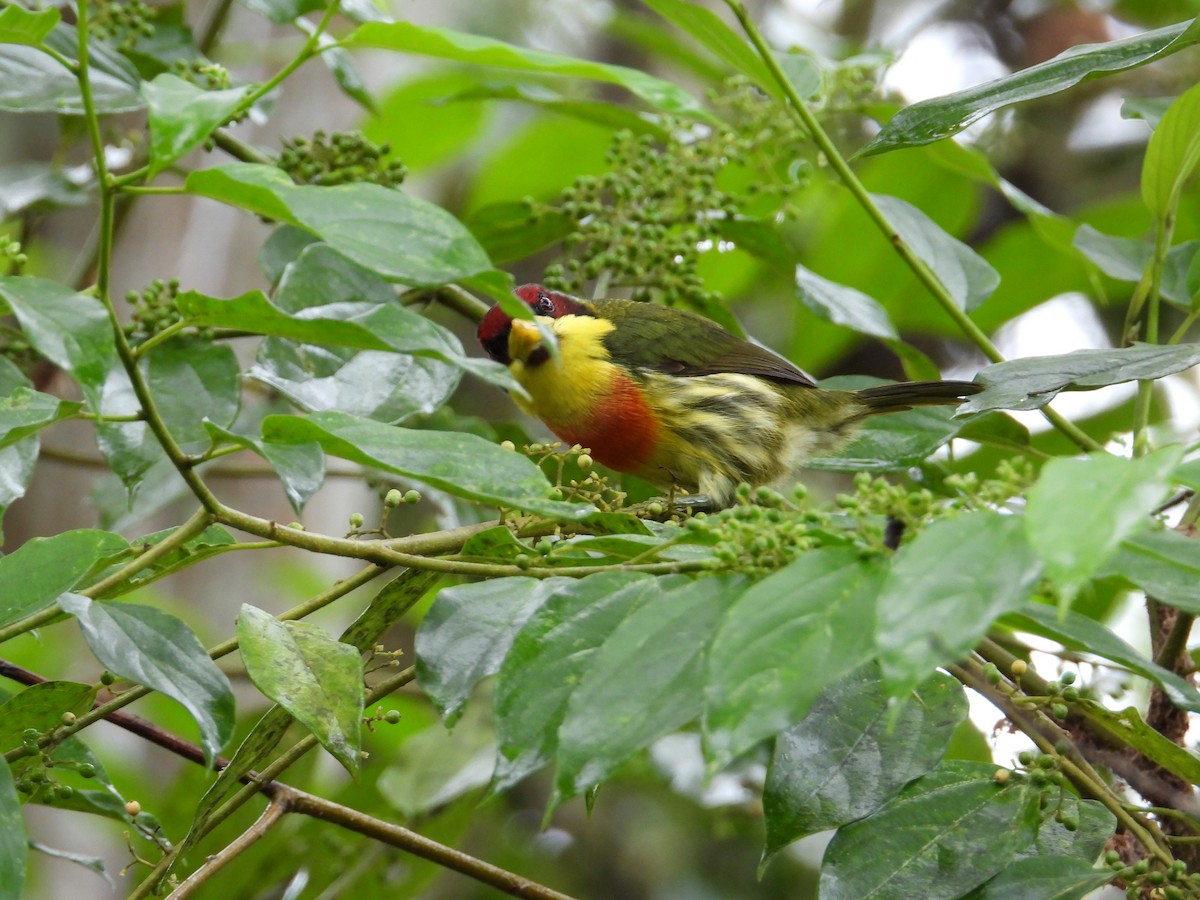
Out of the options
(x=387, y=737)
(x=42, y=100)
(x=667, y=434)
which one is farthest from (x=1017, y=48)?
(x=42, y=100)

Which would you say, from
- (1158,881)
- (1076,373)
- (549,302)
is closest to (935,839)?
(1158,881)

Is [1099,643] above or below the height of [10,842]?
above

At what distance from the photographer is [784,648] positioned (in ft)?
3.32

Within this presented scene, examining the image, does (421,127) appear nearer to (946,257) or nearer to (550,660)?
(946,257)

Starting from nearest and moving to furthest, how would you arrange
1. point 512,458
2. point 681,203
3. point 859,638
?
1. point 859,638
2. point 512,458
3. point 681,203

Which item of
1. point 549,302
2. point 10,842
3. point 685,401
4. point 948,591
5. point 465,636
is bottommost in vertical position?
point 685,401

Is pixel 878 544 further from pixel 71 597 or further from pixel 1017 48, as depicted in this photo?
pixel 1017 48

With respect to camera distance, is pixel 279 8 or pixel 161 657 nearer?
pixel 161 657

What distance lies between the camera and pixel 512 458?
1.38 meters

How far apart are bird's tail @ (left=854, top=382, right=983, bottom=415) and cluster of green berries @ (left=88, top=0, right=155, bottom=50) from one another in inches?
68.0

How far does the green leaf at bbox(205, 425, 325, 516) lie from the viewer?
141cm

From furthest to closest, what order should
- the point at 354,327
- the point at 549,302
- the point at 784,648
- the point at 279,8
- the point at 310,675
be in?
the point at 549,302 → the point at 279,8 → the point at 310,675 → the point at 354,327 → the point at 784,648

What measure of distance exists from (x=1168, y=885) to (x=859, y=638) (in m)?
0.67

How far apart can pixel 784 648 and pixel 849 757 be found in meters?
0.52
